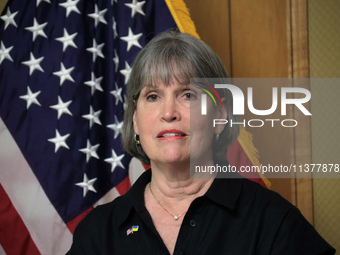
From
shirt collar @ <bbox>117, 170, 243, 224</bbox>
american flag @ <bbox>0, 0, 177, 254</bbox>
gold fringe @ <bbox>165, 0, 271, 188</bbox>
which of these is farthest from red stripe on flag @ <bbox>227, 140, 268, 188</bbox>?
shirt collar @ <bbox>117, 170, 243, 224</bbox>

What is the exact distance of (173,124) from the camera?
4.26 feet

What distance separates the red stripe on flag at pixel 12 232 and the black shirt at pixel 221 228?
2.02ft

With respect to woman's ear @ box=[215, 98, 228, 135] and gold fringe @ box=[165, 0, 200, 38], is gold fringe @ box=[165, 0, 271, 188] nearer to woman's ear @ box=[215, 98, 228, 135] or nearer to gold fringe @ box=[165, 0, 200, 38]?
gold fringe @ box=[165, 0, 200, 38]

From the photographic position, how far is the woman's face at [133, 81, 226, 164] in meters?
1.30

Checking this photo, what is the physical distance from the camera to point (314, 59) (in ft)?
7.32

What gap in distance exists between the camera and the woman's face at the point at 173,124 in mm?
1304

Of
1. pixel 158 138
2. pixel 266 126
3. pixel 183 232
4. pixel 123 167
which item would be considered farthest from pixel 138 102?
pixel 266 126

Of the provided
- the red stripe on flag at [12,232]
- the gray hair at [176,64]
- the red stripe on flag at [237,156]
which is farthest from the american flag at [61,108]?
the gray hair at [176,64]

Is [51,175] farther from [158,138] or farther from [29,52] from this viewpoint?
[158,138]

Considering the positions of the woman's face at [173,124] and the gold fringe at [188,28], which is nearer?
the woman's face at [173,124]

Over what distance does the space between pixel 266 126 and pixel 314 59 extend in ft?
1.45

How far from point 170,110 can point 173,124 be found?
0.15 feet

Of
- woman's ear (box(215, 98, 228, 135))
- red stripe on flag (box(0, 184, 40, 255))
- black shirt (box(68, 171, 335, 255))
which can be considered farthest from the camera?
red stripe on flag (box(0, 184, 40, 255))

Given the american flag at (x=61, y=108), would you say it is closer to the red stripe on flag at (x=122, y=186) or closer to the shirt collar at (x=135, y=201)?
the red stripe on flag at (x=122, y=186)
